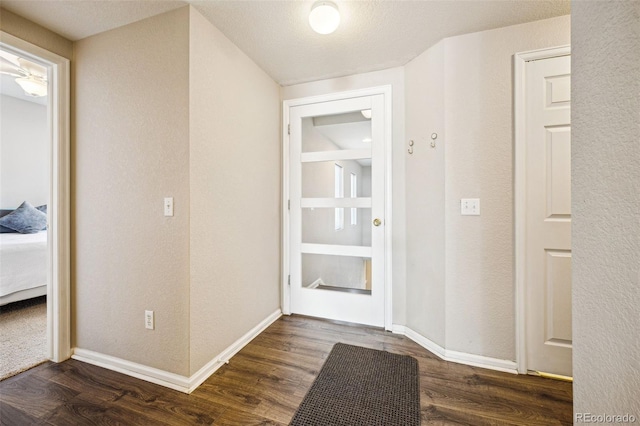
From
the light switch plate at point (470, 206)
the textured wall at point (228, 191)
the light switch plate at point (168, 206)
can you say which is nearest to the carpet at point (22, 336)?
the textured wall at point (228, 191)

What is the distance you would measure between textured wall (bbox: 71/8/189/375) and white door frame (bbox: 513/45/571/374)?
2.17m

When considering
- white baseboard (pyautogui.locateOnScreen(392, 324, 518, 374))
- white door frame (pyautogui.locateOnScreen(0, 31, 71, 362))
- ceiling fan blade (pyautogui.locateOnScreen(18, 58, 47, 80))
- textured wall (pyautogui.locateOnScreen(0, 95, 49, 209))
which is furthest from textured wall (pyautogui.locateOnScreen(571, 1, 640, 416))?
textured wall (pyautogui.locateOnScreen(0, 95, 49, 209))

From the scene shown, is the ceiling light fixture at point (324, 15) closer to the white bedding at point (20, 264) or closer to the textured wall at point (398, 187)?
the textured wall at point (398, 187)

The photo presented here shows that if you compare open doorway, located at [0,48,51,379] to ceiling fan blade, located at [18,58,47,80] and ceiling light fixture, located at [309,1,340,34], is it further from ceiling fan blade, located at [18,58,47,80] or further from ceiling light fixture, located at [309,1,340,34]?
ceiling light fixture, located at [309,1,340,34]

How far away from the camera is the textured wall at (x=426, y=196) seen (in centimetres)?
205

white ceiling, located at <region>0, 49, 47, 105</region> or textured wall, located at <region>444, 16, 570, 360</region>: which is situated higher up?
white ceiling, located at <region>0, 49, 47, 105</region>

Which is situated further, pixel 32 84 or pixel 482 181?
pixel 32 84

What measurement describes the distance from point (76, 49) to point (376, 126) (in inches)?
95.1

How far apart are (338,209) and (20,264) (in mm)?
3335

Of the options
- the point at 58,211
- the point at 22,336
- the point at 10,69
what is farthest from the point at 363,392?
the point at 10,69

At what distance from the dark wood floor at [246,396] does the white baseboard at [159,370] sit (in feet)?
0.13

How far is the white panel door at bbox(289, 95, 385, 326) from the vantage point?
2.50 m

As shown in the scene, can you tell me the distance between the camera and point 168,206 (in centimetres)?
171

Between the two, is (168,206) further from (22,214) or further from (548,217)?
(22,214)
